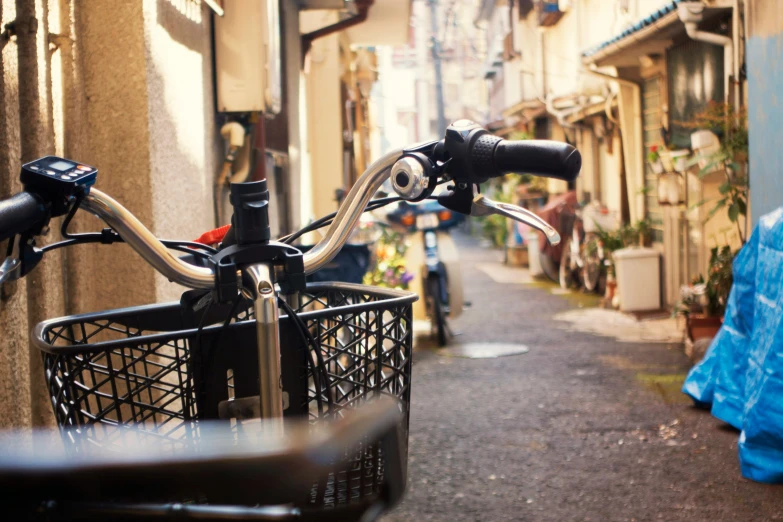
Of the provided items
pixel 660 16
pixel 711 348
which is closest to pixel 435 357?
pixel 711 348

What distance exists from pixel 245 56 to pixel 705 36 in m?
5.35

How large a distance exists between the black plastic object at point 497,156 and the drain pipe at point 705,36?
7.69 metres

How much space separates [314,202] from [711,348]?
625 cm

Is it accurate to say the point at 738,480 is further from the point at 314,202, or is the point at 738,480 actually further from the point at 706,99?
the point at 314,202

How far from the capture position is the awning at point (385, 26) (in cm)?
1077

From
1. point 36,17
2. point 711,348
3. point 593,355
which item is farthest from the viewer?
point 593,355

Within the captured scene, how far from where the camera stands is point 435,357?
27.2 ft

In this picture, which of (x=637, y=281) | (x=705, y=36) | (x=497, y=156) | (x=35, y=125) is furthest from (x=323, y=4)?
(x=497, y=156)

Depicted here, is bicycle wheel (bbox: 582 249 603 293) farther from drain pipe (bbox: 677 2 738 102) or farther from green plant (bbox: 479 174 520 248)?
green plant (bbox: 479 174 520 248)

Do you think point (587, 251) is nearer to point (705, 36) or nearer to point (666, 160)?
point (666, 160)

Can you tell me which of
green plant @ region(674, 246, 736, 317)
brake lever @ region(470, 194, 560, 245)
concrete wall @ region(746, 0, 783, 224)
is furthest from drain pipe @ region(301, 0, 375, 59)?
brake lever @ region(470, 194, 560, 245)

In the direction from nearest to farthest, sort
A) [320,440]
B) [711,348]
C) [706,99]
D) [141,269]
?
[320,440] → [141,269] → [711,348] → [706,99]

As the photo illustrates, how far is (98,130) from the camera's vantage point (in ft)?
11.5

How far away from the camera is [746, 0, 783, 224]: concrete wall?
6109 millimetres
